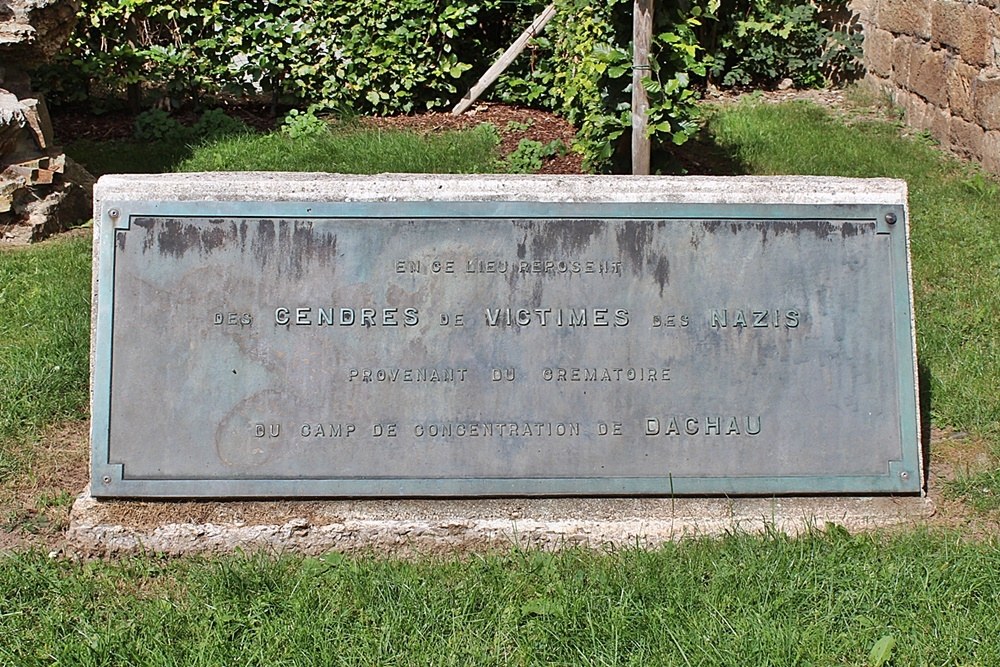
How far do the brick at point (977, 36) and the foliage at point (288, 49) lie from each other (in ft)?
11.4

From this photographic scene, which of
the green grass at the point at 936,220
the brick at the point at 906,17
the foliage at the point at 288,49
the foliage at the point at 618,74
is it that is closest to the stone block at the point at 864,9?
the brick at the point at 906,17

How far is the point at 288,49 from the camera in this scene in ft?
27.3

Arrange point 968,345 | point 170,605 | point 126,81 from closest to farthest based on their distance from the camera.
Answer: point 170,605
point 968,345
point 126,81

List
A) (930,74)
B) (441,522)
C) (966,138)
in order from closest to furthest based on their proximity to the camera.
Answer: (441,522) < (966,138) < (930,74)

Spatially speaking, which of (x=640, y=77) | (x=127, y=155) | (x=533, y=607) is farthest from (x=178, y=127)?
(x=533, y=607)

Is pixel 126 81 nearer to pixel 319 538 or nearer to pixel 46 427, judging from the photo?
pixel 46 427

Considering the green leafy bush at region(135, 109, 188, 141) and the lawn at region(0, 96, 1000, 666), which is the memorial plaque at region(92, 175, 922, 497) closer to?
the lawn at region(0, 96, 1000, 666)

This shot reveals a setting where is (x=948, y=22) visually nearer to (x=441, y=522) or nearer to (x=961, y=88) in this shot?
(x=961, y=88)

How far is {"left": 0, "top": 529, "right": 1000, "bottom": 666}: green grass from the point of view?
2744mm

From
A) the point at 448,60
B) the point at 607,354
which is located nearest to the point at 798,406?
the point at 607,354

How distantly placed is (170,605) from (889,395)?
222 centimetres

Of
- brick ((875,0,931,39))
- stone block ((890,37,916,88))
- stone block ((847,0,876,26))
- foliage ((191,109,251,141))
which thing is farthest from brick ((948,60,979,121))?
foliage ((191,109,251,141))

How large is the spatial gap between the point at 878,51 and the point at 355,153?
4625mm

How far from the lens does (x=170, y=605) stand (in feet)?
9.70
